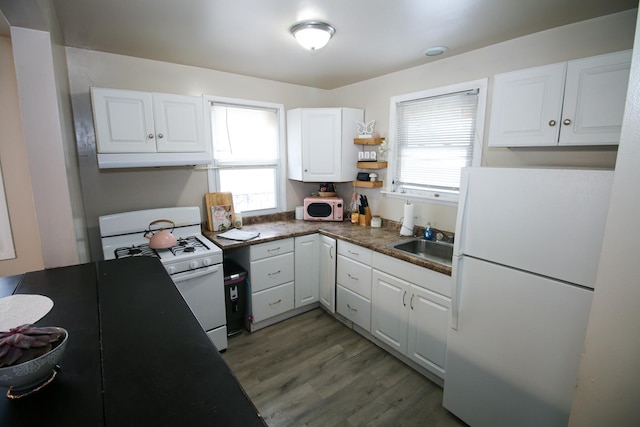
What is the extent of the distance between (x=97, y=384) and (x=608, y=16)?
284cm

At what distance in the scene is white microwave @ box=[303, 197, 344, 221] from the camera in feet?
11.1

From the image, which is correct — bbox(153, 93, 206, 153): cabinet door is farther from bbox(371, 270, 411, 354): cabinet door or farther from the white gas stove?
bbox(371, 270, 411, 354): cabinet door

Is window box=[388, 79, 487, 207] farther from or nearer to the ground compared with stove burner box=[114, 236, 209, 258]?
farther from the ground

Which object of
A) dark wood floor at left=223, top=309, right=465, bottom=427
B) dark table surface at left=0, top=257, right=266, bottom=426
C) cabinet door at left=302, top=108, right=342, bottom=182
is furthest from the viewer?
cabinet door at left=302, top=108, right=342, bottom=182

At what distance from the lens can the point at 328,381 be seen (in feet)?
7.37

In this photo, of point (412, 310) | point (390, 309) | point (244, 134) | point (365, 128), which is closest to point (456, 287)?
point (412, 310)

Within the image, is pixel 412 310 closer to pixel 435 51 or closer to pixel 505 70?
pixel 505 70

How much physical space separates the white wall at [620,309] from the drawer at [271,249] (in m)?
2.22

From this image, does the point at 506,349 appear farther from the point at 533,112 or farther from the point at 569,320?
the point at 533,112

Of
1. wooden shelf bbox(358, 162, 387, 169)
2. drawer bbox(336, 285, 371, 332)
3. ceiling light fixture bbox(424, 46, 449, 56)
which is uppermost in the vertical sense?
ceiling light fixture bbox(424, 46, 449, 56)

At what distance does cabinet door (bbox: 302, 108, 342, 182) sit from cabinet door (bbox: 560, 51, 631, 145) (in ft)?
6.29

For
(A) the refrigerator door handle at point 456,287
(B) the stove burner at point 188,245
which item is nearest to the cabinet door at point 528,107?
(A) the refrigerator door handle at point 456,287

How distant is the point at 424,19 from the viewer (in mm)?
1768

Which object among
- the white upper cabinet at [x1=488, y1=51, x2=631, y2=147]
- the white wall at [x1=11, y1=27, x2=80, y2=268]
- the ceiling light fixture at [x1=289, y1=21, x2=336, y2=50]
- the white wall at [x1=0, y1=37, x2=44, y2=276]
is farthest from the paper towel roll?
the white wall at [x1=0, y1=37, x2=44, y2=276]
